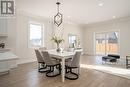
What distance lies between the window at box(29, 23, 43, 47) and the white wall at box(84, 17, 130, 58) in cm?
464

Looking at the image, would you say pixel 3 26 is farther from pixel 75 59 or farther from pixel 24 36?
pixel 75 59

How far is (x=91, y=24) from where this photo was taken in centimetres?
934

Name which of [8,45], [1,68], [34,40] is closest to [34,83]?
[1,68]

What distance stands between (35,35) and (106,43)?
5.81 metres

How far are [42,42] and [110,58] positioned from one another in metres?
4.23

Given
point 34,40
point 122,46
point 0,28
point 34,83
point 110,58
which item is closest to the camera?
point 34,83

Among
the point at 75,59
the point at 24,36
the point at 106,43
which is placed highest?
the point at 24,36

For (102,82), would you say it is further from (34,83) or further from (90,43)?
(90,43)

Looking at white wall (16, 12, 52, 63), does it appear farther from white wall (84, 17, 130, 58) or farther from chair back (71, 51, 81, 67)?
white wall (84, 17, 130, 58)

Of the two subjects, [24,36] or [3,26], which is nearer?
[3,26]

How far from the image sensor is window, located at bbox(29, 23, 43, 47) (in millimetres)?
6418

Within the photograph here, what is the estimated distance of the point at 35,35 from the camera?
668cm

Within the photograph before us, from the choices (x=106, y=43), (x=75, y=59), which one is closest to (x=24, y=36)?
(x=75, y=59)

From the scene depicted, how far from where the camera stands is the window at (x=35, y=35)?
6.42 meters
